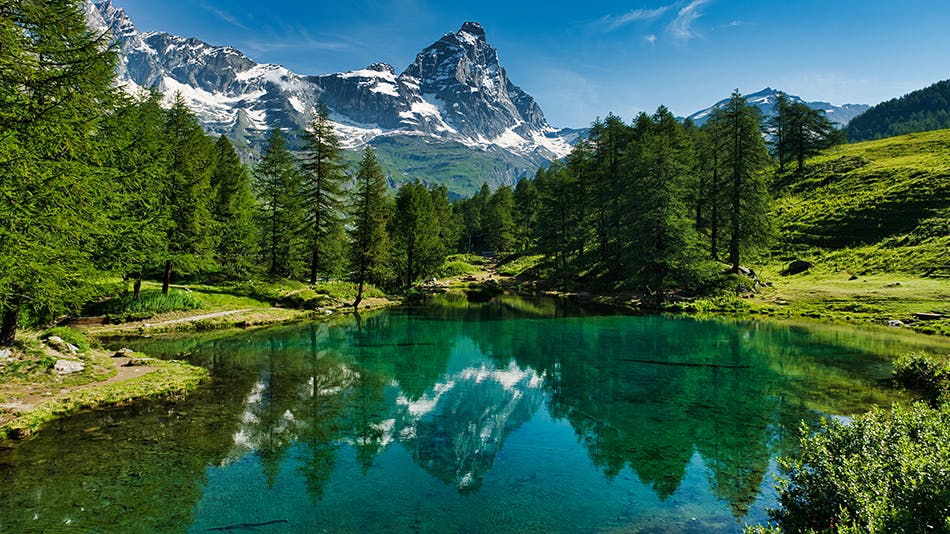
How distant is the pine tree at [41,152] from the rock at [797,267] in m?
60.2

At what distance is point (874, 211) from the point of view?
5544cm

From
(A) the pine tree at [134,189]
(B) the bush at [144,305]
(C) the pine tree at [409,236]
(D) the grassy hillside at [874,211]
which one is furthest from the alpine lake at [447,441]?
(C) the pine tree at [409,236]

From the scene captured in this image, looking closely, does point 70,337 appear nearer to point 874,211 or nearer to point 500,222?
point 874,211

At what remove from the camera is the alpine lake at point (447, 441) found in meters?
9.34

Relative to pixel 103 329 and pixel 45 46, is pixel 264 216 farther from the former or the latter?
pixel 45 46

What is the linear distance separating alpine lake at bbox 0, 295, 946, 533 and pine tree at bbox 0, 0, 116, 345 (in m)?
5.20

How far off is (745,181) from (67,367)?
182 ft

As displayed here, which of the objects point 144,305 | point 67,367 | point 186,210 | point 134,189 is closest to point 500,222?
point 186,210

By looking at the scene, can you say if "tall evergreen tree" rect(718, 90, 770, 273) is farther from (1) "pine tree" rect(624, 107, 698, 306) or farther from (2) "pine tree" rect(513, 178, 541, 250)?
(2) "pine tree" rect(513, 178, 541, 250)

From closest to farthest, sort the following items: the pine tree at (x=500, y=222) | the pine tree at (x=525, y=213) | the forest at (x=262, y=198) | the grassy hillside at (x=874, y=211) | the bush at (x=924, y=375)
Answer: the forest at (x=262, y=198), the bush at (x=924, y=375), the grassy hillside at (x=874, y=211), the pine tree at (x=525, y=213), the pine tree at (x=500, y=222)

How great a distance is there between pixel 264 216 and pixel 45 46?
37.7 meters

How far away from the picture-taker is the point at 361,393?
18.3 meters

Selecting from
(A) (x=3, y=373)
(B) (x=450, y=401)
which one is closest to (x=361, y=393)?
(B) (x=450, y=401)

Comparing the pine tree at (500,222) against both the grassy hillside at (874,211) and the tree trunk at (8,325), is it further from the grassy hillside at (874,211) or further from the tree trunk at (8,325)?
the tree trunk at (8,325)
